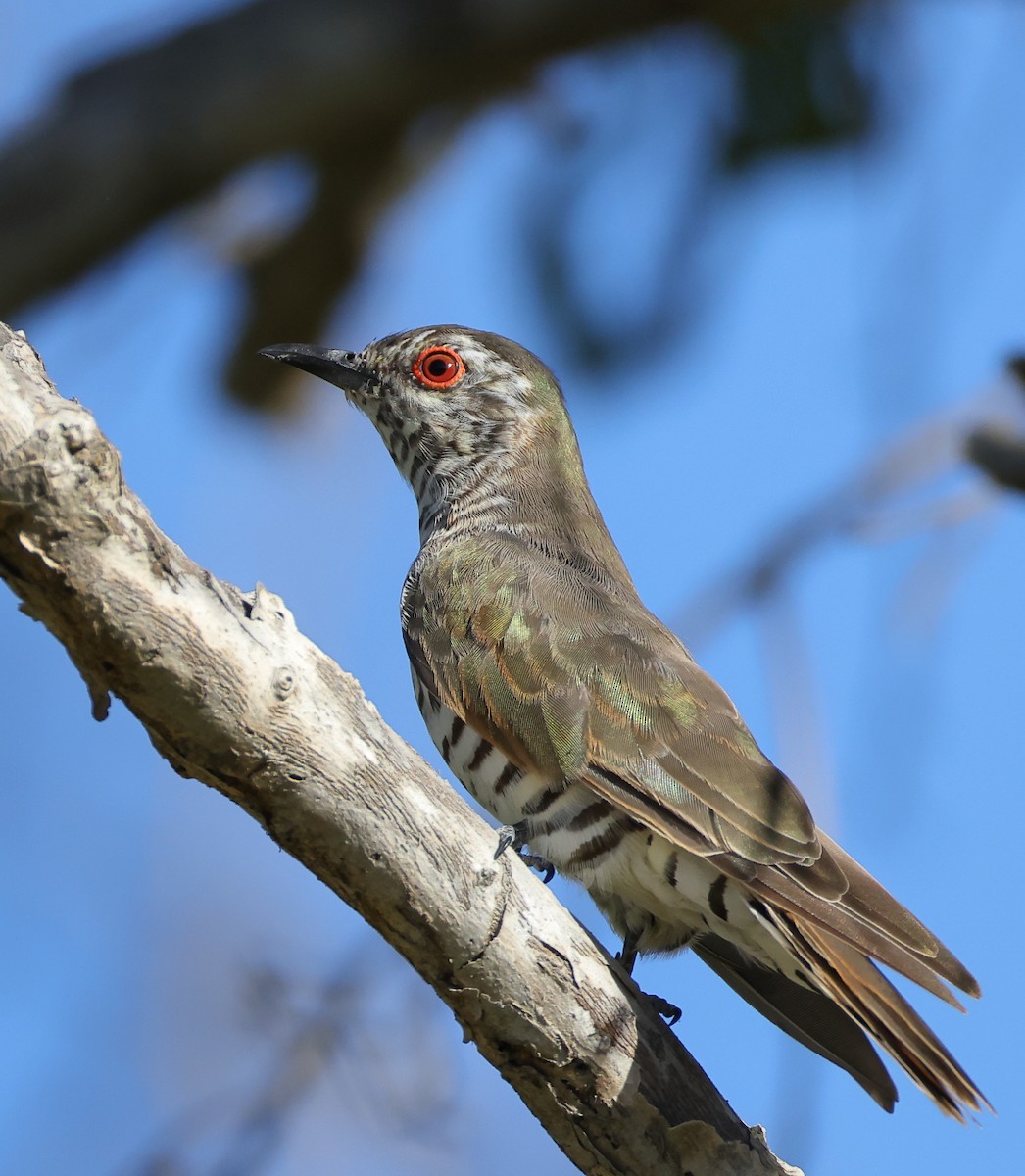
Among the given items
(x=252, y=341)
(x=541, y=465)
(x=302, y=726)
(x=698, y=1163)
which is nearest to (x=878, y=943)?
(x=698, y=1163)

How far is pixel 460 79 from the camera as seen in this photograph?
6.38m

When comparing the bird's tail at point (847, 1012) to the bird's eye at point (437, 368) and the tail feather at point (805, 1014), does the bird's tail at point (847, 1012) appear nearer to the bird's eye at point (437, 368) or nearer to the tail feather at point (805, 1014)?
the tail feather at point (805, 1014)

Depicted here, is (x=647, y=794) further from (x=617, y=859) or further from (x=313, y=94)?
(x=313, y=94)

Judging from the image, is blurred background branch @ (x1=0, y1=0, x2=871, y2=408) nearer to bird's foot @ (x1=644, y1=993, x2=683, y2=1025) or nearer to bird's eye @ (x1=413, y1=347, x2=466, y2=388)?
bird's eye @ (x1=413, y1=347, x2=466, y2=388)

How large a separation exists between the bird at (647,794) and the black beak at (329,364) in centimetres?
90

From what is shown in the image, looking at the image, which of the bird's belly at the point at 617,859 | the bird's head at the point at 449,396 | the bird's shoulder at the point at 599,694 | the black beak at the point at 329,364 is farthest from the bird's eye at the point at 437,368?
the bird's belly at the point at 617,859

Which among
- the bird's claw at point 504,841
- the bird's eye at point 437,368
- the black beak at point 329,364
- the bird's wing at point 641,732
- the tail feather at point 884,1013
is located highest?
the bird's eye at point 437,368

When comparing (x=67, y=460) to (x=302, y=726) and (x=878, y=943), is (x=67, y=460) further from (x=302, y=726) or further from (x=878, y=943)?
(x=878, y=943)

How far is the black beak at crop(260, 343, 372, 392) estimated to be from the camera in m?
5.88

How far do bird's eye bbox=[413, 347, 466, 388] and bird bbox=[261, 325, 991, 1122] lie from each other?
2.43ft

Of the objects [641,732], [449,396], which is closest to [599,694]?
[641,732]

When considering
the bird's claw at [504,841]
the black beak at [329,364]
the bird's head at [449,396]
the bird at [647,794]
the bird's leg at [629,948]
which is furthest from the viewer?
the black beak at [329,364]

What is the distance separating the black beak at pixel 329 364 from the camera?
5883 millimetres

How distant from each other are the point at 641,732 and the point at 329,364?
2395 millimetres
